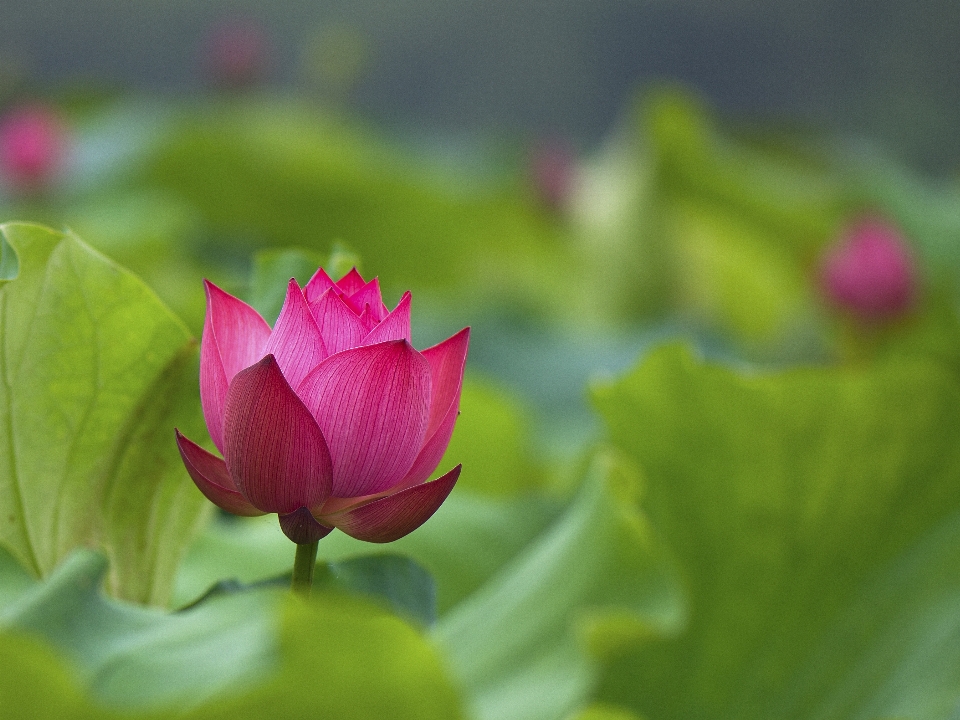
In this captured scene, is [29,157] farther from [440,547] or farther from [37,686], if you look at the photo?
[37,686]

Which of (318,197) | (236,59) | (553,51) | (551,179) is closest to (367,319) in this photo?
(318,197)

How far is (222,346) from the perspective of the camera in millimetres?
331

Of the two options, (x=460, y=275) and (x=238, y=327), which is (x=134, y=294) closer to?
(x=238, y=327)

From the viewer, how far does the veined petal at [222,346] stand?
32cm

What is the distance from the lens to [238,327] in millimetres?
335

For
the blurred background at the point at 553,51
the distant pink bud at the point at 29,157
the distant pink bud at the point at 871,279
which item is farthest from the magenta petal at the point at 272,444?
the blurred background at the point at 553,51

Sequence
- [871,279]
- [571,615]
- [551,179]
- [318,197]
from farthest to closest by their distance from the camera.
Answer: [551,179]
[318,197]
[871,279]
[571,615]

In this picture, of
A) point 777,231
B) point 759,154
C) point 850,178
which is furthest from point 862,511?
point 759,154

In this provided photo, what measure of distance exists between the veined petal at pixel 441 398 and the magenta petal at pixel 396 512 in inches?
0.5

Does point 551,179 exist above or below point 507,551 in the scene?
above

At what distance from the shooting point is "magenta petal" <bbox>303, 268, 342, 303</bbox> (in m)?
0.33

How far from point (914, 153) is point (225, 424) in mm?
3745

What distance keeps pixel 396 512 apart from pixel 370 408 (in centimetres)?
3

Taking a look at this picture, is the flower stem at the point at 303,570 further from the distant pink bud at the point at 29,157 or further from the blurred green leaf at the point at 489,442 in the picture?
the distant pink bud at the point at 29,157
